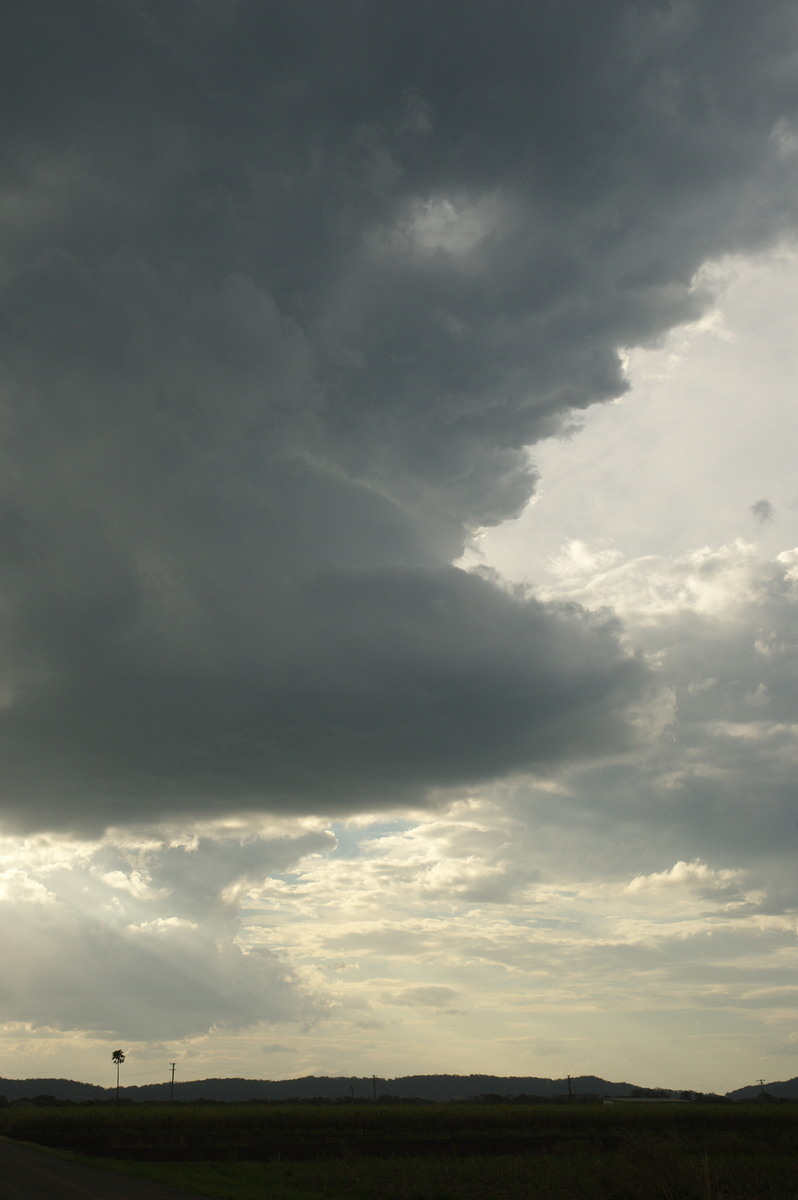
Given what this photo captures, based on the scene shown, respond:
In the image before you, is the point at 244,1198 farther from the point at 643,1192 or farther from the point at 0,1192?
the point at 643,1192

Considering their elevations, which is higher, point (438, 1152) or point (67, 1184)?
point (67, 1184)

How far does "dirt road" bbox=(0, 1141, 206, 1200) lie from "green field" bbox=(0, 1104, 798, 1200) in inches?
72.1

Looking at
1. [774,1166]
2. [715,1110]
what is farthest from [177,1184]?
[715,1110]

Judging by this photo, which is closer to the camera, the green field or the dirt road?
the dirt road

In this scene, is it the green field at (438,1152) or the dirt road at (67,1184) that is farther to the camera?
the green field at (438,1152)

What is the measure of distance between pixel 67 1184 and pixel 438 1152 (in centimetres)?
3209

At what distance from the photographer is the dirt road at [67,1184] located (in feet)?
105

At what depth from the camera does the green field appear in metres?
33.6

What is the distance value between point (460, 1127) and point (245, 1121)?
21535 millimetres

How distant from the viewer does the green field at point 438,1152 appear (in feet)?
110

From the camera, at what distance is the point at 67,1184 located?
120 feet

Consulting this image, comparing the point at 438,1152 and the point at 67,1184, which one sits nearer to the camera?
the point at 67,1184

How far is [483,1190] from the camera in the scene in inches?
1505

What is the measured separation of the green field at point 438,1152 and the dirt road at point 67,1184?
1.83 metres
